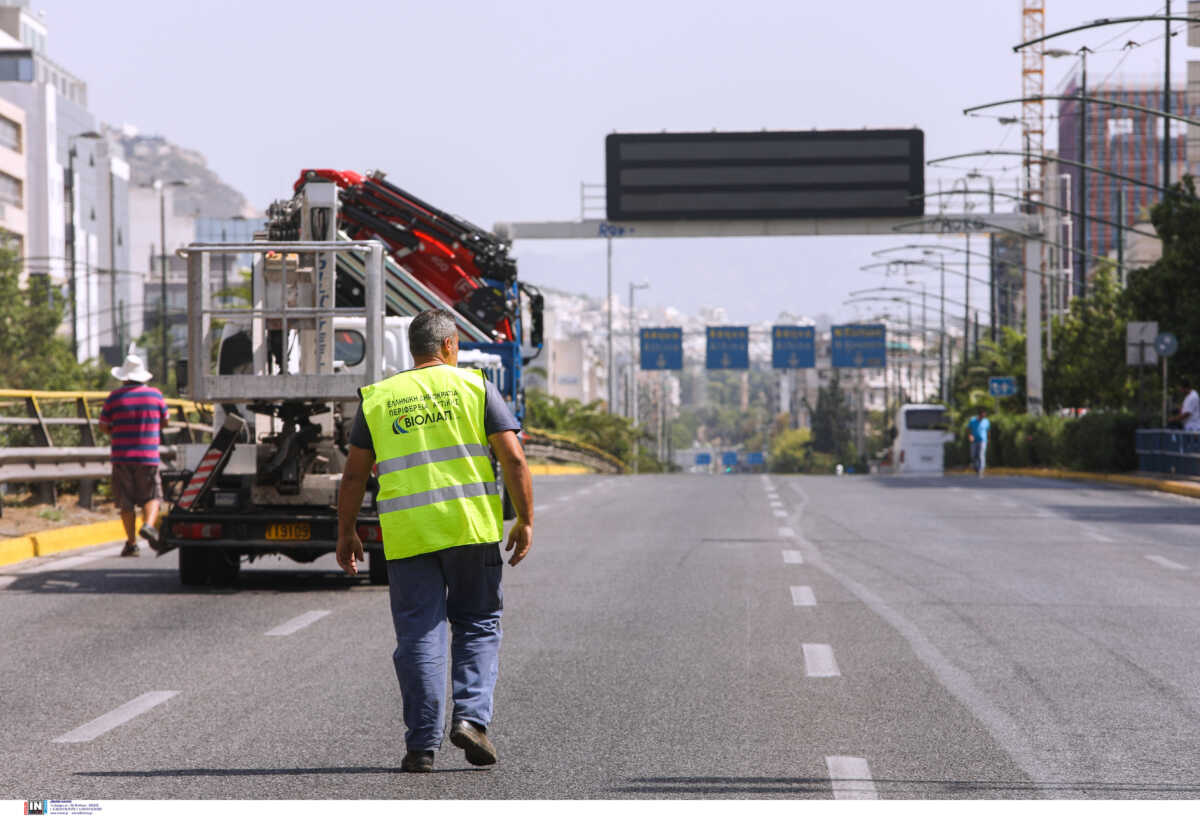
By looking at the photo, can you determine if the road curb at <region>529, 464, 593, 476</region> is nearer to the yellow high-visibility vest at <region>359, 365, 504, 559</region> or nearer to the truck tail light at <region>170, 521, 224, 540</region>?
the truck tail light at <region>170, 521, 224, 540</region>

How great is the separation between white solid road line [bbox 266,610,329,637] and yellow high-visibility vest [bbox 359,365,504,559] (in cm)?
482

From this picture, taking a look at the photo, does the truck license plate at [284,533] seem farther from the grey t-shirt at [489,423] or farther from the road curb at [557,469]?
the road curb at [557,469]

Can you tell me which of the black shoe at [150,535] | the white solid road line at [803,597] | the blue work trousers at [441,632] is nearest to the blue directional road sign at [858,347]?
the black shoe at [150,535]

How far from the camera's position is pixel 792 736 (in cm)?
782

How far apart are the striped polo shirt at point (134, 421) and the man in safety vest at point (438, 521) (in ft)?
33.7

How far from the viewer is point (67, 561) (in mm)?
17406

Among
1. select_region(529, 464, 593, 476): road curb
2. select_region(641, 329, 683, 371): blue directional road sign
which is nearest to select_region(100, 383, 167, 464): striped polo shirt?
select_region(529, 464, 593, 476): road curb

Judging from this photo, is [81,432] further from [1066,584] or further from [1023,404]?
[1023,404]

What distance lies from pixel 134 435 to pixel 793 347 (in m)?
67.0

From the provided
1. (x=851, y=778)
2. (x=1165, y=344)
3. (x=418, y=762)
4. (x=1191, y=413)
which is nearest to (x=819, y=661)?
(x=851, y=778)

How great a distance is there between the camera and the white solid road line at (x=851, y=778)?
656cm

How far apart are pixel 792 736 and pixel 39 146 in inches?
3939

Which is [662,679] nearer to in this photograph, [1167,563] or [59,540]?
[1167,563]

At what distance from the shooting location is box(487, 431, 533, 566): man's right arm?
7.13 meters
